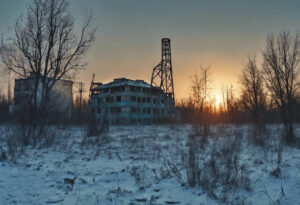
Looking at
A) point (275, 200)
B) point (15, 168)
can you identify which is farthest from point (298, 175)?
point (15, 168)

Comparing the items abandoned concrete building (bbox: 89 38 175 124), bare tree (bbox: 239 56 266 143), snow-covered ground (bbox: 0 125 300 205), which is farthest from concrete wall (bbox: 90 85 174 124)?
snow-covered ground (bbox: 0 125 300 205)

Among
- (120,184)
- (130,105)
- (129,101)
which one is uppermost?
(129,101)

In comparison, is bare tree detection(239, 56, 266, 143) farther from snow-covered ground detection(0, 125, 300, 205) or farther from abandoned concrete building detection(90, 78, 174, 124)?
abandoned concrete building detection(90, 78, 174, 124)

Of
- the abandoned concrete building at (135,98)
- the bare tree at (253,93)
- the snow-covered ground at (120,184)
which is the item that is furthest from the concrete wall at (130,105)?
the snow-covered ground at (120,184)

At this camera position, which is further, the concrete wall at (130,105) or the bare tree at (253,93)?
the concrete wall at (130,105)

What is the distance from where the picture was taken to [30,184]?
3361 mm

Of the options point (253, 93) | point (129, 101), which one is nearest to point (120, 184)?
point (253, 93)

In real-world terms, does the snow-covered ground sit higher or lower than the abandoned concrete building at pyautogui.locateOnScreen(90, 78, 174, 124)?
lower

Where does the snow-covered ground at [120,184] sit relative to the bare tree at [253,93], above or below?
below

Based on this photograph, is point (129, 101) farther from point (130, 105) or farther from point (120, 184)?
point (120, 184)

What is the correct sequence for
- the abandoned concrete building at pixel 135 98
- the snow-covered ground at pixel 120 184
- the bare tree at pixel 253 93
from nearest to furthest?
the snow-covered ground at pixel 120 184 < the bare tree at pixel 253 93 < the abandoned concrete building at pixel 135 98

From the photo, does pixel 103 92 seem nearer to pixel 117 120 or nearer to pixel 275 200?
pixel 117 120

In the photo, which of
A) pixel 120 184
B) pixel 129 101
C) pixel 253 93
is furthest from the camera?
pixel 129 101

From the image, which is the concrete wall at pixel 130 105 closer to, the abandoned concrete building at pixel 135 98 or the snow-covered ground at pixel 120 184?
the abandoned concrete building at pixel 135 98
